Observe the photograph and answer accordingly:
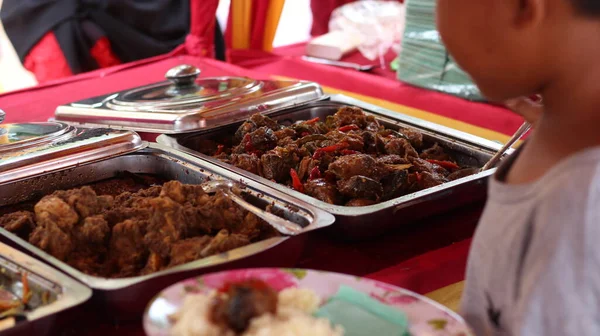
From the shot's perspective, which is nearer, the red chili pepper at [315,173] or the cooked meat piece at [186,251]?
the cooked meat piece at [186,251]

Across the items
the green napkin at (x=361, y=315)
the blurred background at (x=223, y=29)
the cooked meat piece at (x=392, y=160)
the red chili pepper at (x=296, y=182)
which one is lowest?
the blurred background at (x=223, y=29)

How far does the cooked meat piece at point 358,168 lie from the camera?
57.2 inches

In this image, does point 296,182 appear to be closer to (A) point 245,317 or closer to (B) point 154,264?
(B) point 154,264

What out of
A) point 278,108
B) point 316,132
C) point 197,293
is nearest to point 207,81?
point 278,108

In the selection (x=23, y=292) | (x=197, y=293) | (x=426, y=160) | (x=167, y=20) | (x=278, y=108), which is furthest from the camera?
(x=167, y=20)

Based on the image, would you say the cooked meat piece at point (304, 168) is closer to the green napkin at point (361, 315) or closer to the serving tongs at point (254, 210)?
the serving tongs at point (254, 210)

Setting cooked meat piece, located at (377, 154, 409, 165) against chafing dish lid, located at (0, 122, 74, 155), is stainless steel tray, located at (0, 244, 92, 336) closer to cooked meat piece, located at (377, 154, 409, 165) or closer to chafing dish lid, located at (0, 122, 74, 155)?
chafing dish lid, located at (0, 122, 74, 155)

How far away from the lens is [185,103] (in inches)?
85.0

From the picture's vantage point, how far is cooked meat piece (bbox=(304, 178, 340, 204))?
1437 millimetres

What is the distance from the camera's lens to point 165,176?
1.72 metres

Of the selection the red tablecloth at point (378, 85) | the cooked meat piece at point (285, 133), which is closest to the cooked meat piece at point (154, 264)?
the cooked meat piece at point (285, 133)

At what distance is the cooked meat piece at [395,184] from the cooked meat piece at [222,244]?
394 millimetres

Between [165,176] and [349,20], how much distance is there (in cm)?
215

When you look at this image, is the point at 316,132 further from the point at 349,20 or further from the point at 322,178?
the point at 349,20
